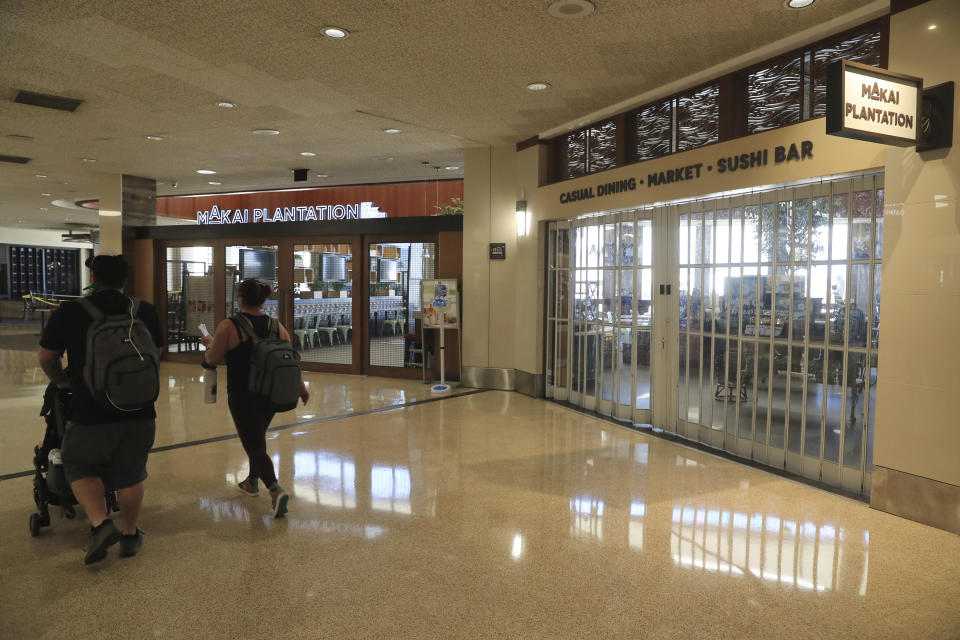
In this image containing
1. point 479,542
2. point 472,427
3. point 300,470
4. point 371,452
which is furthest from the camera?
point 472,427

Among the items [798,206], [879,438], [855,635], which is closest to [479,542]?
[855,635]

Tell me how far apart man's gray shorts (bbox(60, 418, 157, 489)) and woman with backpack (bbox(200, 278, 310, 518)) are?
22.0 inches

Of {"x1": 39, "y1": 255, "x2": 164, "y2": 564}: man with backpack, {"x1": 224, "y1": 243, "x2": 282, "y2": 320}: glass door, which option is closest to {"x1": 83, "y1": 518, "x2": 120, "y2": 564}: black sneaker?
{"x1": 39, "y1": 255, "x2": 164, "y2": 564}: man with backpack

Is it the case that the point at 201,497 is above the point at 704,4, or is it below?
below

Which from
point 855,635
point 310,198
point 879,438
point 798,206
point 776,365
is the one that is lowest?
point 855,635

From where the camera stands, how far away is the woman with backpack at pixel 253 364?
3.82 m

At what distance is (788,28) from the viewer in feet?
15.1

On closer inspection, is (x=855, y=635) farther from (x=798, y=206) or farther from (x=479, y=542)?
(x=798, y=206)

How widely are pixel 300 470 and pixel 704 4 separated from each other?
13.8 ft

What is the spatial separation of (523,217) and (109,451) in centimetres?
555

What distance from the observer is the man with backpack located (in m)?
3.19

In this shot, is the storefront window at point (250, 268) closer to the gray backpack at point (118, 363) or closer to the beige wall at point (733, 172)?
the beige wall at point (733, 172)

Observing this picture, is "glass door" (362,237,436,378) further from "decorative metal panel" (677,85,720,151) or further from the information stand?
"decorative metal panel" (677,85,720,151)

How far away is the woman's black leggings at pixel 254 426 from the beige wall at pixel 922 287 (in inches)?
147
